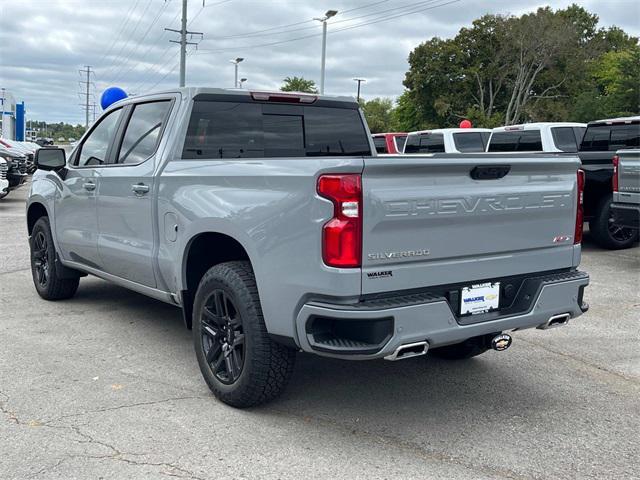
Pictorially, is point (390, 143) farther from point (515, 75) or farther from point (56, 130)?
point (56, 130)

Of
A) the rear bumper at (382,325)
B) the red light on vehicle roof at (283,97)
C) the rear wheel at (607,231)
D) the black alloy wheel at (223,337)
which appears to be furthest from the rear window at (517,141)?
the black alloy wheel at (223,337)

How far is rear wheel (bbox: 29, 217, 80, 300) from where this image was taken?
6.46m

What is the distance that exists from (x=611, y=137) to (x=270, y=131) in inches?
292

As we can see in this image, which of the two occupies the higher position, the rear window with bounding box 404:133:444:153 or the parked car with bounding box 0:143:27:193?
the rear window with bounding box 404:133:444:153

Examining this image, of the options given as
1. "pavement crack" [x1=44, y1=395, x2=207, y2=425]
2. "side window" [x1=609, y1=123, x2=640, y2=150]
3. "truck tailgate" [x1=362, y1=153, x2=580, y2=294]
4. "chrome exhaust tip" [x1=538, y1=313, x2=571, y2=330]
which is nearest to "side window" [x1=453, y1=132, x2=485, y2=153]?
"side window" [x1=609, y1=123, x2=640, y2=150]

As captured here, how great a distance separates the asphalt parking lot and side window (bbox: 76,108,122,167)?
1.39 m

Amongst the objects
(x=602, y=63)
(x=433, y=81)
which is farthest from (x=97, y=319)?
A: (x=602, y=63)

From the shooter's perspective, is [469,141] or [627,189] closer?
[627,189]

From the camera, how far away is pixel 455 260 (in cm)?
360

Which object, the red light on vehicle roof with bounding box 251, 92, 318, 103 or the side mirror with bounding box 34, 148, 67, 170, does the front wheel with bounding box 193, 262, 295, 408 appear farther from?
the side mirror with bounding box 34, 148, 67, 170

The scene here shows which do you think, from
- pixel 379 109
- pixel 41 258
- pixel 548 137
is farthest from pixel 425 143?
pixel 379 109

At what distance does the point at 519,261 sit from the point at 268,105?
227cm

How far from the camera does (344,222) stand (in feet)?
10.7

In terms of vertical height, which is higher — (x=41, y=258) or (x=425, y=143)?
(x=425, y=143)
